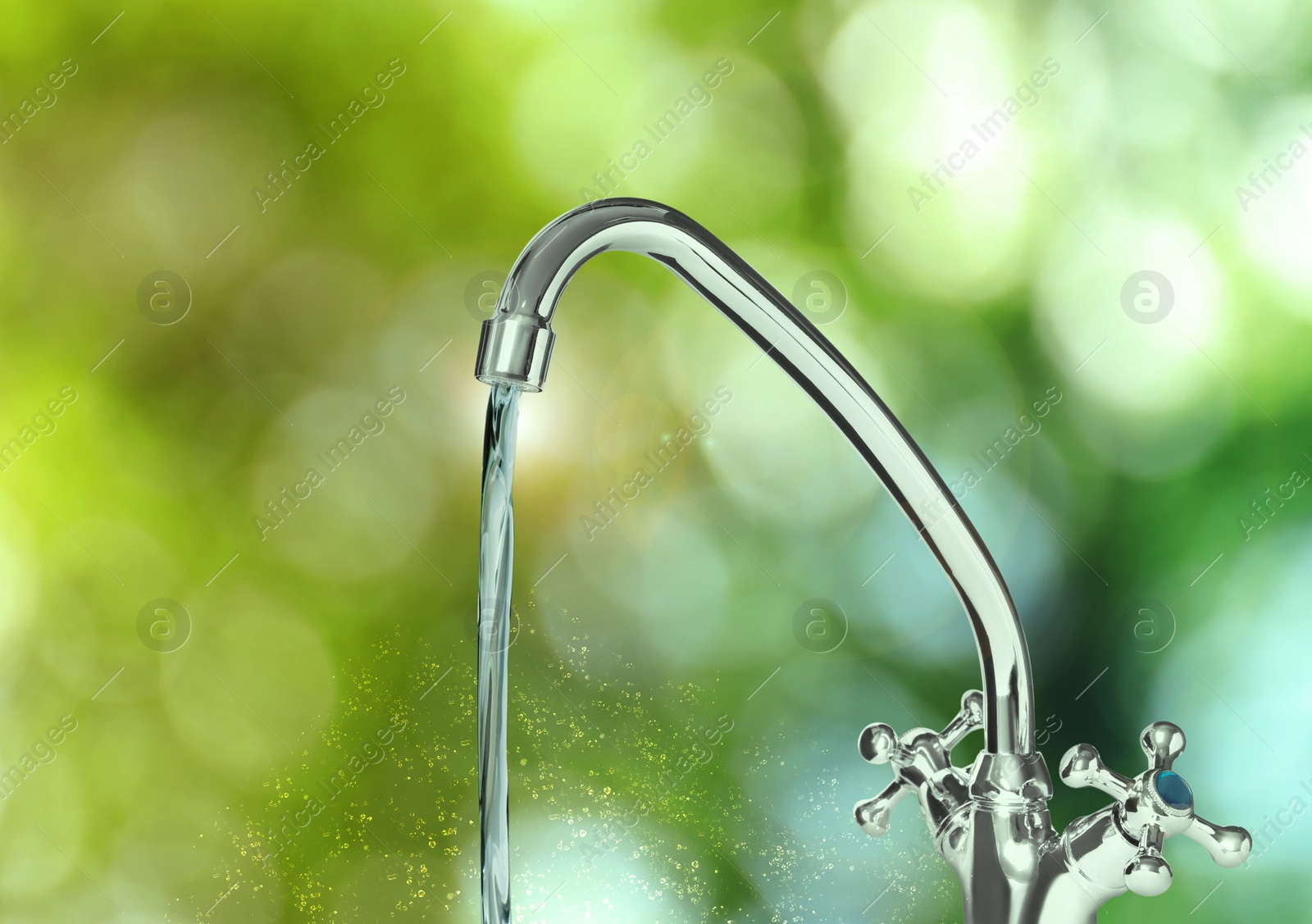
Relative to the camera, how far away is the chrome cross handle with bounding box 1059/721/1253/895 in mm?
307

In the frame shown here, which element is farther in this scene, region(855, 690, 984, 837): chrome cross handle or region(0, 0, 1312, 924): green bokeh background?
region(0, 0, 1312, 924): green bokeh background

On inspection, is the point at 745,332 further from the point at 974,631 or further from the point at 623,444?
the point at 623,444

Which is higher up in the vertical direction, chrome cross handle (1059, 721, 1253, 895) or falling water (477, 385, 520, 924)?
falling water (477, 385, 520, 924)

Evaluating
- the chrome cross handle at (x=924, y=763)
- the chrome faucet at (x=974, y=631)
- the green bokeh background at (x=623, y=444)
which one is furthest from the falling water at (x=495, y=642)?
the green bokeh background at (x=623, y=444)

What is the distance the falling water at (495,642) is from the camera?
1.03 feet

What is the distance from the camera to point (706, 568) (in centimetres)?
80

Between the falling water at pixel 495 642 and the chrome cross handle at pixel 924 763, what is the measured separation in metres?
0.15

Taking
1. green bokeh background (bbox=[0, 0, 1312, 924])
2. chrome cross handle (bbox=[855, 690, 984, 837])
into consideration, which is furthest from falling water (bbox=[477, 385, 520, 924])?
green bokeh background (bbox=[0, 0, 1312, 924])

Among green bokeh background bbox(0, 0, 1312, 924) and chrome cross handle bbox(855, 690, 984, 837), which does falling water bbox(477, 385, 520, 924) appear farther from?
green bokeh background bbox(0, 0, 1312, 924)

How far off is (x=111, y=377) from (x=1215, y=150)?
102cm

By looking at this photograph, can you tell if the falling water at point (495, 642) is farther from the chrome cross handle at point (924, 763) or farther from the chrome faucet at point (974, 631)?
the chrome cross handle at point (924, 763)

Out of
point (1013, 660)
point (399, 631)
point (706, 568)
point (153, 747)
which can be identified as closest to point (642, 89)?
point (706, 568)

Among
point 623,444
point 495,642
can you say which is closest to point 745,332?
point 495,642

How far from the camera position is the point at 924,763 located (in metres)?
0.36
